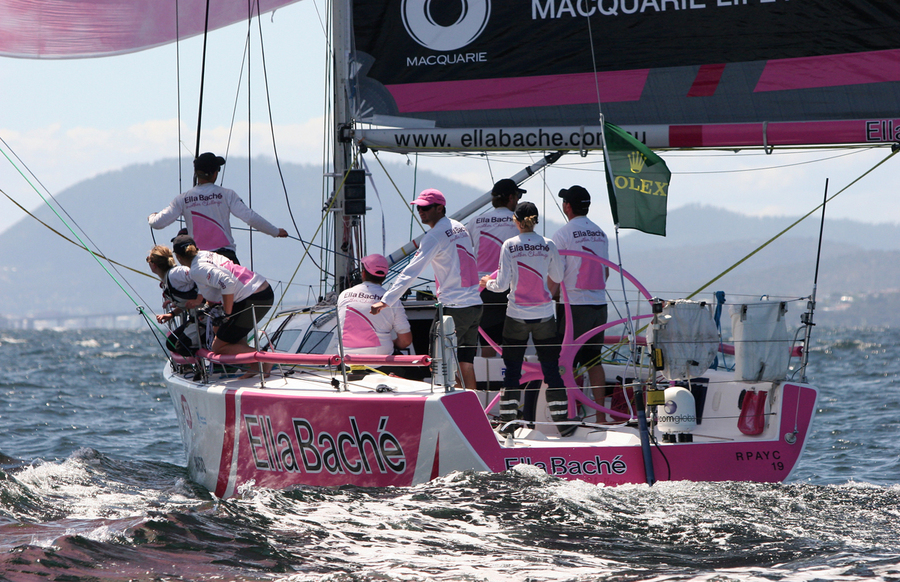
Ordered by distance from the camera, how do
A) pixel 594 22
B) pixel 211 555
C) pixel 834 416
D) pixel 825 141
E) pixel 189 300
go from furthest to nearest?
pixel 834 416 → pixel 594 22 → pixel 825 141 → pixel 189 300 → pixel 211 555

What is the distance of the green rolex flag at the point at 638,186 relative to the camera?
5207 millimetres

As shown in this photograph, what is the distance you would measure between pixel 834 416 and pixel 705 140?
5.59 metres

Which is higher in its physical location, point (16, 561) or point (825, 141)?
point (825, 141)

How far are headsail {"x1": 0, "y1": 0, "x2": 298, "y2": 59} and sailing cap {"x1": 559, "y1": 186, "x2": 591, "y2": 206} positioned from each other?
372cm

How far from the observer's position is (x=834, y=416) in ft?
35.1

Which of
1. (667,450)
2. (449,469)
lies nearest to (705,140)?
(667,450)

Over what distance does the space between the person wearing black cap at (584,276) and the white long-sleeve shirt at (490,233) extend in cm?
34

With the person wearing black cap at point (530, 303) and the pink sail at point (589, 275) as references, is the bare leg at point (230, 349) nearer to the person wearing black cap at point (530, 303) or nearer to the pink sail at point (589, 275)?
the person wearing black cap at point (530, 303)

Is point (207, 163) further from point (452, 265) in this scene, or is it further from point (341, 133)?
point (452, 265)

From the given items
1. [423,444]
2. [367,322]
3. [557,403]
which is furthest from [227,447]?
[557,403]

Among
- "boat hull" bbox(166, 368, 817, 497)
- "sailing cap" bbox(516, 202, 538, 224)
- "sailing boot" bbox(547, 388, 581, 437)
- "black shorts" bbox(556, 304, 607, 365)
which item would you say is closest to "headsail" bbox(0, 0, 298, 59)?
"sailing cap" bbox(516, 202, 538, 224)

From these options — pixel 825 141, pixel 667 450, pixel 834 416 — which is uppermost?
pixel 825 141

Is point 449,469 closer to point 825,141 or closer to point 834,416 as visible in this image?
point 825,141

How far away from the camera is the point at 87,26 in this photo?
8.26 meters
